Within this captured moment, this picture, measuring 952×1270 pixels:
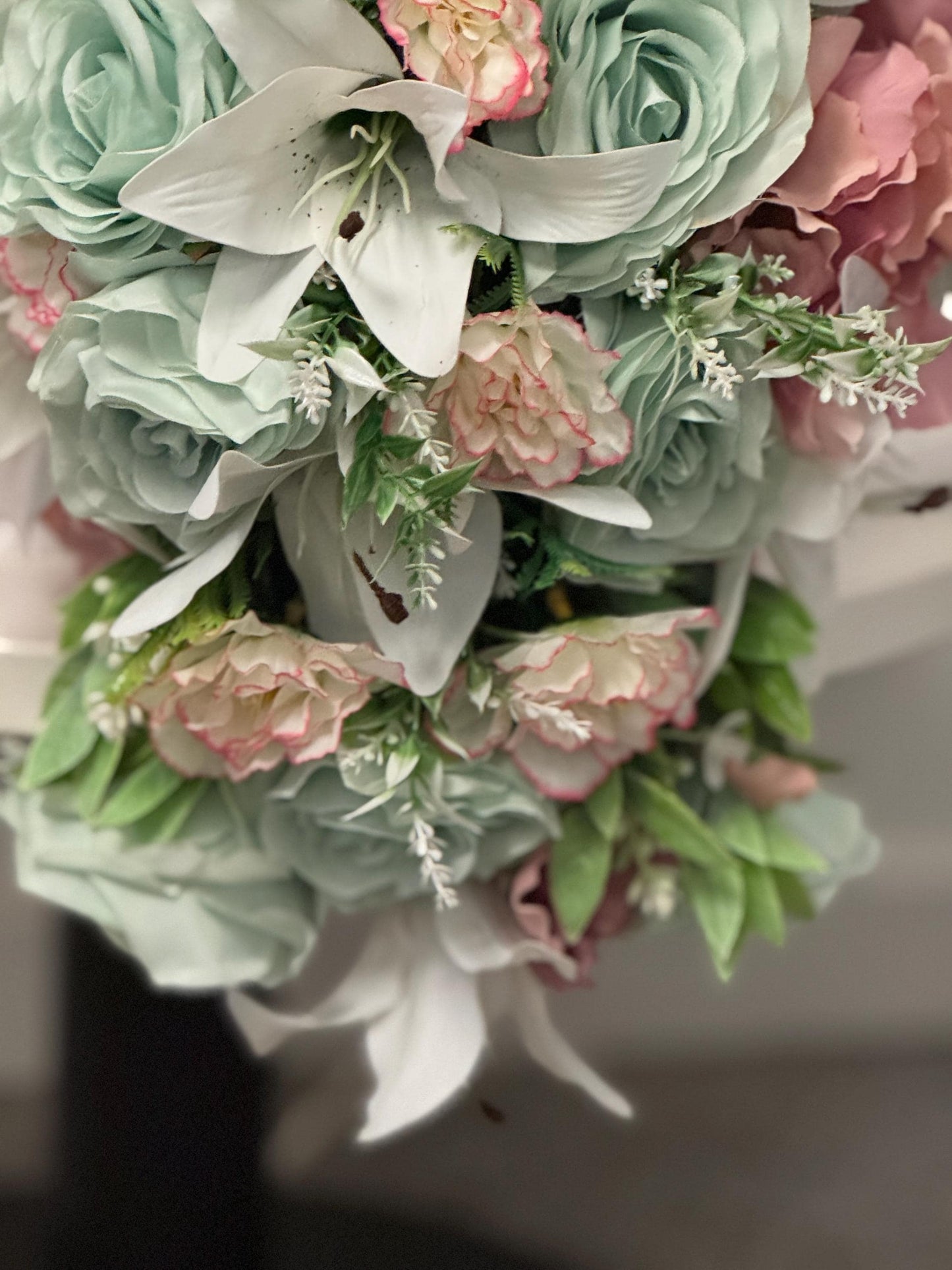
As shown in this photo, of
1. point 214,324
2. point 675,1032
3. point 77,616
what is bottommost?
point 675,1032

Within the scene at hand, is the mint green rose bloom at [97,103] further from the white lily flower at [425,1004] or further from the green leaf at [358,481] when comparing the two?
the white lily flower at [425,1004]

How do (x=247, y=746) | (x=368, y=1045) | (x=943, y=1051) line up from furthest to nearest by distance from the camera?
(x=943, y=1051) → (x=368, y=1045) → (x=247, y=746)

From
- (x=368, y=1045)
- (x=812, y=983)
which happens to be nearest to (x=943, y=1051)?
A: (x=812, y=983)

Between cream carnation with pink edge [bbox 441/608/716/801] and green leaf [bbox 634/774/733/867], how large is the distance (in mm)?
43

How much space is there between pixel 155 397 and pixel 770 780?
0.35 metres

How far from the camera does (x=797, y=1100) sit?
3.00ft

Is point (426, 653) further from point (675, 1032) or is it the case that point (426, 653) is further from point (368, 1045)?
point (675, 1032)

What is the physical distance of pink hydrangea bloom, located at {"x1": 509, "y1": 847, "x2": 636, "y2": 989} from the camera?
0.58 m

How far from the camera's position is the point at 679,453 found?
453 millimetres

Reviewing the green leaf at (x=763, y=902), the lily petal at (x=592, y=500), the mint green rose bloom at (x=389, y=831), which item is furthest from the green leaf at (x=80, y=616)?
the green leaf at (x=763, y=902)

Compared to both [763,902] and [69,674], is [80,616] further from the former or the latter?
[763,902]

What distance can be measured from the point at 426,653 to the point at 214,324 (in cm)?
14

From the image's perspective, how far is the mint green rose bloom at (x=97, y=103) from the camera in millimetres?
378

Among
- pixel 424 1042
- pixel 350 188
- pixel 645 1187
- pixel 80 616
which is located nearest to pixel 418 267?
pixel 350 188
